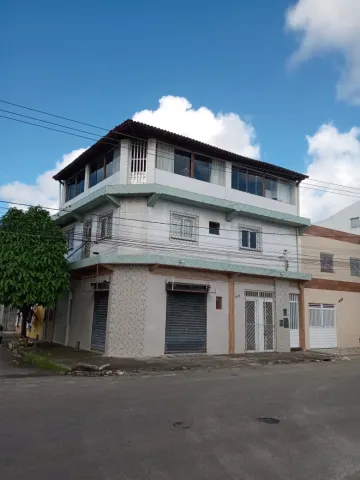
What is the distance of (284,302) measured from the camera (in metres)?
21.5

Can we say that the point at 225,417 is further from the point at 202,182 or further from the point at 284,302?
the point at 284,302

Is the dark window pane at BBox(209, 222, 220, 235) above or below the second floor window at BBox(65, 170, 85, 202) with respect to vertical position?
below

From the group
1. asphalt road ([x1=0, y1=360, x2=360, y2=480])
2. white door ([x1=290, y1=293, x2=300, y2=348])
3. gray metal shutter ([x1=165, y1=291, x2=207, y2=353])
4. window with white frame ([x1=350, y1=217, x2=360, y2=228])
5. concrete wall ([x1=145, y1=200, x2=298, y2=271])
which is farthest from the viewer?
window with white frame ([x1=350, y1=217, x2=360, y2=228])

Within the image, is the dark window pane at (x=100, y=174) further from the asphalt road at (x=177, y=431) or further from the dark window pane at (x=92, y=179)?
the asphalt road at (x=177, y=431)

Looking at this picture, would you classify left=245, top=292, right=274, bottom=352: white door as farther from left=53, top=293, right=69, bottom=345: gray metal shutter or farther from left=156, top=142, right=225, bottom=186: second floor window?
left=53, top=293, right=69, bottom=345: gray metal shutter

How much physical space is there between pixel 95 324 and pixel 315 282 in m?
12.1

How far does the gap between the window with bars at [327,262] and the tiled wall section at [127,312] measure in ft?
37.6

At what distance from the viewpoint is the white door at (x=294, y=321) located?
860 inches

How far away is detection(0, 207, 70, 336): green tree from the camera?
1764 centimetres

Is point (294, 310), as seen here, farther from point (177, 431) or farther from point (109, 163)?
point (177, 431)

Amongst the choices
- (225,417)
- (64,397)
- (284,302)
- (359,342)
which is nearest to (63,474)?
(225,417)

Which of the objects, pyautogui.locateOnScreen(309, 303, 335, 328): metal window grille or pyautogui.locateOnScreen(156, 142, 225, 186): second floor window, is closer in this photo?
pyautogui.locateOnScreen(156, 142, 225, 186): second floor window

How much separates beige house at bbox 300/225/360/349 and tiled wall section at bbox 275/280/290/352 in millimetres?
1390

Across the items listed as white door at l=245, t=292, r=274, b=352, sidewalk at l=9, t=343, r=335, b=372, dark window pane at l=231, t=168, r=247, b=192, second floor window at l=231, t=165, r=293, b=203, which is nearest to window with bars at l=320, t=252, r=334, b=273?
second floor window at l=231, t=165, r=293, b=203
